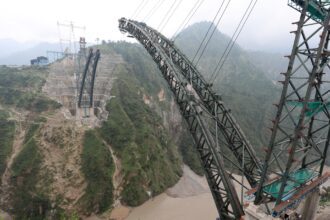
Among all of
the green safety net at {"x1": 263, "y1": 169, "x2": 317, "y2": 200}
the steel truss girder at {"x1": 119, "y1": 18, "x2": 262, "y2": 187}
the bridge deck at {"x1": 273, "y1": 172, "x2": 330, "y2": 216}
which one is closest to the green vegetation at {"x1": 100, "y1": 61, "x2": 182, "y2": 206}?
the steel truss girder at {"x1": 119, "y1": 18, "x2": 262, "y2": 187}

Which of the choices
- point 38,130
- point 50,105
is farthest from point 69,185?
point 50,105

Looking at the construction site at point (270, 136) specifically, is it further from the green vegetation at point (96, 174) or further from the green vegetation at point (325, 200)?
the green vegetation at point (325, 200)

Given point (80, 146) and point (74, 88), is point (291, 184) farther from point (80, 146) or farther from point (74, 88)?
point (74, 88)

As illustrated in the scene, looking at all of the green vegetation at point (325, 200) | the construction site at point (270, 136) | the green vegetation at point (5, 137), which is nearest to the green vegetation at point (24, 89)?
the green vegetation at point (5, 137)

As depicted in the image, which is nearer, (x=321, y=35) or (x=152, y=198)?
(x=321, y=35)

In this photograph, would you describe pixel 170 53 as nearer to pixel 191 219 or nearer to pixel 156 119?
pixel 191 219

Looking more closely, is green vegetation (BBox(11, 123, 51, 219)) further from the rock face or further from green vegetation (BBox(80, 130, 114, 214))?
the rock face

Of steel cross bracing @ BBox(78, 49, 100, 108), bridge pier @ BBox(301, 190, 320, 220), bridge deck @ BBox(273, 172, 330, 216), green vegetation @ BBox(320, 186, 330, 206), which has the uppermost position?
steel cross bracing @ BBox(78, 49, 100, 108)
